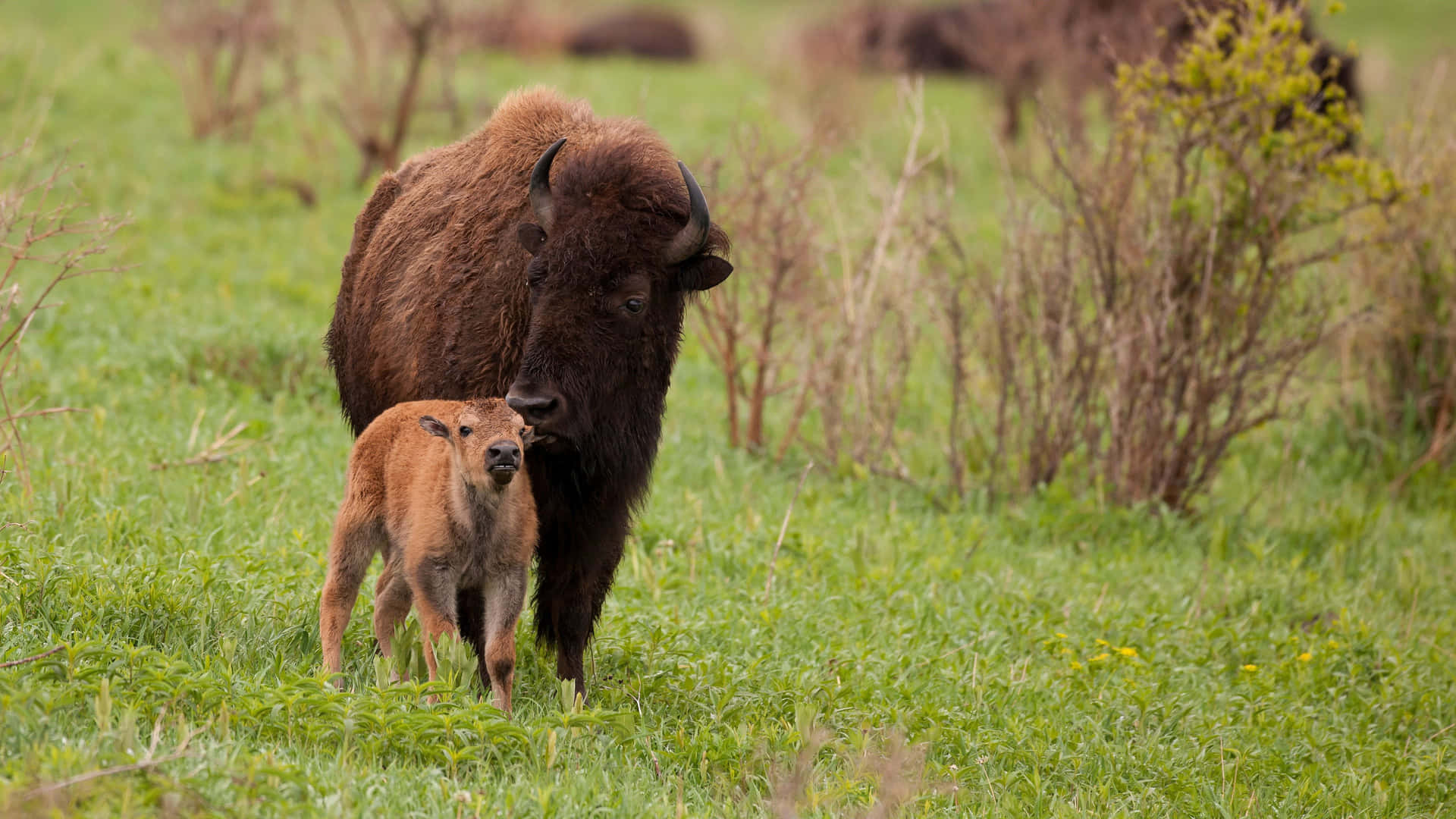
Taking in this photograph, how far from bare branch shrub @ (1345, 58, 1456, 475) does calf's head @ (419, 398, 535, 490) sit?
7.64 m

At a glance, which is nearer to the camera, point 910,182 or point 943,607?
point 943,607

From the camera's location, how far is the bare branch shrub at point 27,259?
5.38 meters

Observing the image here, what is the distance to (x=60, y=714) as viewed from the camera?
172 inches

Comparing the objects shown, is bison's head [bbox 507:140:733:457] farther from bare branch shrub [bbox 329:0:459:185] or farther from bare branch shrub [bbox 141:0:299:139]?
bare branch shrub [bbox 141:0:299:139]

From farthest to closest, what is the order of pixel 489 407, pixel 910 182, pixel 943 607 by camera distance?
pixel 910 182, pixel 943 607, pixel 489 407

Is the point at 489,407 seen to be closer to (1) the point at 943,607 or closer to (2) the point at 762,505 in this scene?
(1) the point at 943,607

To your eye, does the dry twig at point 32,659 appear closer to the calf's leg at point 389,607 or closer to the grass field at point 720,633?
the grass field at point 720,633

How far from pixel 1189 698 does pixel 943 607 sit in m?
1.29

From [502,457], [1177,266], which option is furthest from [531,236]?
[1177,266]

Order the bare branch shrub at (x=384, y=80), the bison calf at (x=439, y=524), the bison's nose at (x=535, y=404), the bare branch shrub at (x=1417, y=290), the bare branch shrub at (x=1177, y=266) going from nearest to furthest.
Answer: the bison calf at (x=439, y=524) < the bison's nose at (x=535, y=404) < the bare branch shrub at (x=1177, y=266) < the bare branch shrub at (x=1417, y=290) < the bare branch shrub at (x=384, y=80)

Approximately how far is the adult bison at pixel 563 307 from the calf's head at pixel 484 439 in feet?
0.47

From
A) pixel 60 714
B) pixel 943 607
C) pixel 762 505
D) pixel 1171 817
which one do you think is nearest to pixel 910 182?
pixel 762 505

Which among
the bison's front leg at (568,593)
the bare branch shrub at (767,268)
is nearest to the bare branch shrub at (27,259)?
the bison's front leg at (568,593)

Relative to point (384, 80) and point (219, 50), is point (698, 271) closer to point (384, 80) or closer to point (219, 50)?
point (384, 80)
